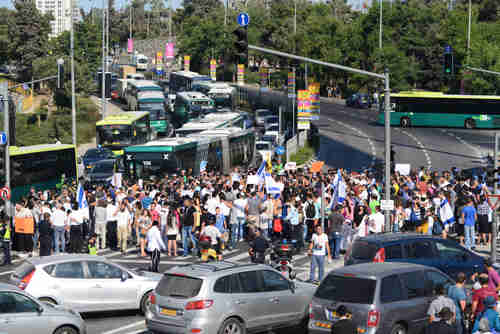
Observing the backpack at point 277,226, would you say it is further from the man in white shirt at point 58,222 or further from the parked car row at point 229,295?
the parked car row at point 229,295

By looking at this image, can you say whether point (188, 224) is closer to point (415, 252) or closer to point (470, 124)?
point (415, 252)

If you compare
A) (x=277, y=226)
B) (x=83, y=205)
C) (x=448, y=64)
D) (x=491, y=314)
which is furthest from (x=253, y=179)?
(x=491, y=314)

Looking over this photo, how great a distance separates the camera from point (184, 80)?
85000 millimetres

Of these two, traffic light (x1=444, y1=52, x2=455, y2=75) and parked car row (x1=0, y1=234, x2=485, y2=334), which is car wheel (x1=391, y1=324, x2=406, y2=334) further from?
traffic light (x1=444, y1=52, x2=455, y2=75)

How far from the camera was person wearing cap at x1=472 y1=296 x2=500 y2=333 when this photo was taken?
12.0 metres

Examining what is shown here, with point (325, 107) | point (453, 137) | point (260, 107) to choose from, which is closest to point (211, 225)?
point (453, 137)

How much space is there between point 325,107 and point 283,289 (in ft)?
238

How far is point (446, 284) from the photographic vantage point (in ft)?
44.9

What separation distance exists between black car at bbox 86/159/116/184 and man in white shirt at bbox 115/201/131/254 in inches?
604

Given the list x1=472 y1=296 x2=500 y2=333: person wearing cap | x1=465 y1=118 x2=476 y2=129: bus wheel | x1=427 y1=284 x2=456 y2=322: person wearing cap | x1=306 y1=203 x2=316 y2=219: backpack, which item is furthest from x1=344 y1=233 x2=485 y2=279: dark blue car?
x1=465 y1=118 x2=476 y2=129: bus wheel

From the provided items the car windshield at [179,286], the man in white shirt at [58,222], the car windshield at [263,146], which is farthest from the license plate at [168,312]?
the car windshield at [263,146]

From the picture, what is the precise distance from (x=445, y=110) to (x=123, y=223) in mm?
42781

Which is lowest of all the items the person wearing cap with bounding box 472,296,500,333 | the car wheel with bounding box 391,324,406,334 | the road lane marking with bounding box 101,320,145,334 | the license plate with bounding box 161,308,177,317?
the road lane marking with bounding box 101,320,145,334

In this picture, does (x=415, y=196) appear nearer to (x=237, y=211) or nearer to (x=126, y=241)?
(x=237, y=211)
